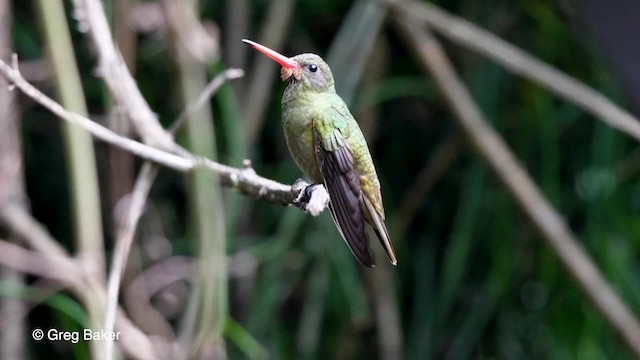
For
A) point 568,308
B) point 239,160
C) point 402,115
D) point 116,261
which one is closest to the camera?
point 116,261

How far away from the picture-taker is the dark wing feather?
4.04ft

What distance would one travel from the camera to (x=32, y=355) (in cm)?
278

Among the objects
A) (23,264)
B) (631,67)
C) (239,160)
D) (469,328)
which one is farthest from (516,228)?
(23,264)

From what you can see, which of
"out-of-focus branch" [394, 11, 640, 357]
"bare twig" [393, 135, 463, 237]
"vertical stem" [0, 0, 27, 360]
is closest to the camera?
"vertical stem" [0, 0, 27, 360]

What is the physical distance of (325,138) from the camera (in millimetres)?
1422

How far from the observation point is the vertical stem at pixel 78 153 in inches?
62.3

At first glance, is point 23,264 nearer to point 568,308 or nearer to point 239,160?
point 239,160

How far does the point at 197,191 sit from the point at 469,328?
1481mm

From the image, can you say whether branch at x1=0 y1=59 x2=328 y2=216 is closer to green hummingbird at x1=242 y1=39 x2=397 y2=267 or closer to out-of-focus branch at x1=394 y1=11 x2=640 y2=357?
green hummingbird at x1=242 y1=39 x2=397 y2=267

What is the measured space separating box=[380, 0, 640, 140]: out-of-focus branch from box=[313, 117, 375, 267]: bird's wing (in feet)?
3.32

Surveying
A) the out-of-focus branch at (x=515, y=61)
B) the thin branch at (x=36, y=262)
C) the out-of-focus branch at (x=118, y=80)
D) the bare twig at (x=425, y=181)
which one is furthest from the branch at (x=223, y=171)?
the bare twig at (x=425, y=181)

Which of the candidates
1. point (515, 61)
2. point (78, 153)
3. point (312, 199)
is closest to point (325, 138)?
point (312, 199)

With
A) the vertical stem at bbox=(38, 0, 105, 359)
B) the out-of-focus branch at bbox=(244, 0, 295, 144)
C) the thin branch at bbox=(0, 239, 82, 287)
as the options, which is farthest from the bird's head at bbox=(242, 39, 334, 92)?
the out-of-focus branch at bbox=(244, 0, 295, 144)

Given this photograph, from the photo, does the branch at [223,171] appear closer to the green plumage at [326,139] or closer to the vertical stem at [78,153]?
the green plumage at [326,139]
